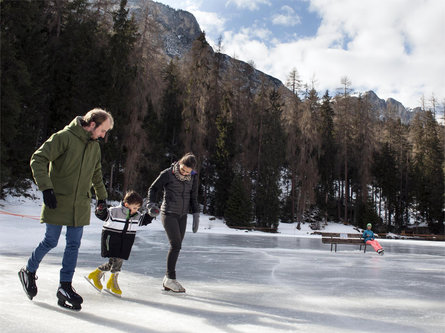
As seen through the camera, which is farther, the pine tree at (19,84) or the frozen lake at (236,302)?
the pine tree at (19,84)

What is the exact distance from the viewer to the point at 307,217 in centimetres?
4103

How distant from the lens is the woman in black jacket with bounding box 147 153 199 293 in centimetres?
433

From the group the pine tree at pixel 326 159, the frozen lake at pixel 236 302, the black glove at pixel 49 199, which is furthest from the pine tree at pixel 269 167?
the black glove at pixel 49 199

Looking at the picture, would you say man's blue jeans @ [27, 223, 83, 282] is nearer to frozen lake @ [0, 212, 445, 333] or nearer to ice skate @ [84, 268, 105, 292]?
frozen lake @ [0, 212, 445, 333]

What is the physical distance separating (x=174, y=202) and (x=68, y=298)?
61.9 inches

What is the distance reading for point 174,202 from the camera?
4363mm

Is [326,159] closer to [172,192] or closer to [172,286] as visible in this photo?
[172,192]

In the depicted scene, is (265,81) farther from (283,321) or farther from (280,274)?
(283,321)

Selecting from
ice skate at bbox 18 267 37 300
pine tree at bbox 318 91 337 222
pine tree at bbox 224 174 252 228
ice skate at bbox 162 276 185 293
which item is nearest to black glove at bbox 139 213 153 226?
ice skate at bbox 162 276 185 293

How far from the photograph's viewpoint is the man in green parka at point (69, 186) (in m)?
3.24

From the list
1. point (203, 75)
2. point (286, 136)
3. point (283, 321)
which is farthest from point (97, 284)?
point (286, 136)

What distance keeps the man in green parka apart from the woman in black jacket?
1.00 metres

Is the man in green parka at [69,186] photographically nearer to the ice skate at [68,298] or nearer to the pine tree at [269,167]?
the ice skate at [68,298]

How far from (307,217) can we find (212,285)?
123 feet
